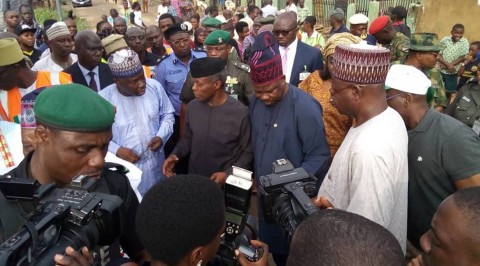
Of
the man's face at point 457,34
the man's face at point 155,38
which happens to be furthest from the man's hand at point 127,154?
the man's face at point 457,34

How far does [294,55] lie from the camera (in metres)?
4.61

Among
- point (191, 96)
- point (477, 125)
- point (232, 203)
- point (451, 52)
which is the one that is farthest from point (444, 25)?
point (232, 203)

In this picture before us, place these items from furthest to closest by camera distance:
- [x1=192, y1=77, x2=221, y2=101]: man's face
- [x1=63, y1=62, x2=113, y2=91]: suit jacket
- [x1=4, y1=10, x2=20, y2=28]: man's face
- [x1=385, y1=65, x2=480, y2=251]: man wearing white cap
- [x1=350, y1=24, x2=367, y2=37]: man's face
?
[x1=4, y1=10, x2=20, y2=28]: man's face, [x1=350, y1=24, x2=367, y2=37]: man's face, [x1=63, y1=62, x2=113, y2=91]: suit jacket, [x1=192, y1=77, x2=221, y2=101]: man's face, [x1=385, y1=65, x2=480, y2=251]: man wearing white cap

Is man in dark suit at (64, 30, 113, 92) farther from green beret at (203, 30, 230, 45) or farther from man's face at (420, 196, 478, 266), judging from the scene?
man's face at (420, 196, 478, 266)

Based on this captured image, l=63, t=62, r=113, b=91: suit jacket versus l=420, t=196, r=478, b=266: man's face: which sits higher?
l=420, t=196, r=478, b=266: man's face

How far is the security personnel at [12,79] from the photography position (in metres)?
3.01

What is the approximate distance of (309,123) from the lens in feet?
8.83

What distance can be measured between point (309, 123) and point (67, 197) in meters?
1.73

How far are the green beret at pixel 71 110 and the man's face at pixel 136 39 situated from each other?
12.9 ft

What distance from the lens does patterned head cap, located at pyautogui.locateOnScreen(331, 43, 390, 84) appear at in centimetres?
201

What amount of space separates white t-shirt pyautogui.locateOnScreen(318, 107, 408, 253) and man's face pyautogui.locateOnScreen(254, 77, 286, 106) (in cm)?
81

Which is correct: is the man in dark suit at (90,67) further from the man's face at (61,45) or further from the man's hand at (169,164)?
the man's hand at (169,164)

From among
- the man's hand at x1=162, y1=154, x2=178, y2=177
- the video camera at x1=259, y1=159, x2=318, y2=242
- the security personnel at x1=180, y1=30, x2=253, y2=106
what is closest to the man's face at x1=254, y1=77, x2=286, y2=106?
the video camera at x1=259, y1=159, x2=318, y2=242

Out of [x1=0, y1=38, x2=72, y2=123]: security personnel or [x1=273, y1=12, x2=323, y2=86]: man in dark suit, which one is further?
[x1=273, y1=12, x2=323, y2=86]: man in dark suit
